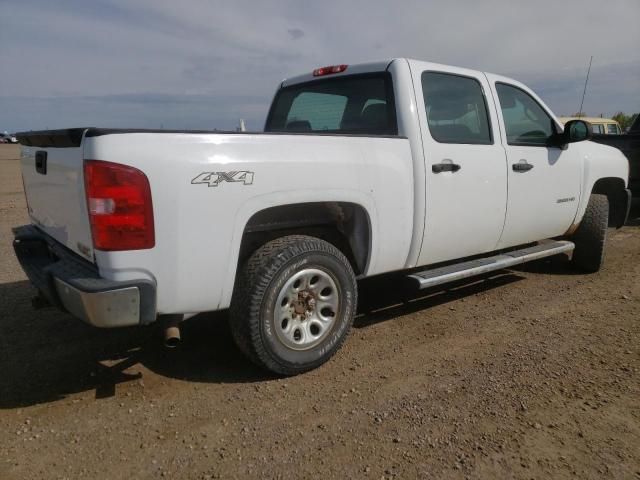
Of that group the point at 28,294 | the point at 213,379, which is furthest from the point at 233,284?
the point at 28,294

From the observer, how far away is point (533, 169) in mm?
4305

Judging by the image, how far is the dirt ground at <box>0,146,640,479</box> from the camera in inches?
91.7

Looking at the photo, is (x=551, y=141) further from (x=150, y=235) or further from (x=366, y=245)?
(x=150, y=235)

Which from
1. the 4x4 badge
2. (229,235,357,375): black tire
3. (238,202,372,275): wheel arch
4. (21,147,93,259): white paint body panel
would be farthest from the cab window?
(21,147,93,259): white paint body panel

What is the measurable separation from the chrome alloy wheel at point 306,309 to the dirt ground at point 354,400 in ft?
0.82

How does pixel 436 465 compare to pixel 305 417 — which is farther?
pixel 305 417

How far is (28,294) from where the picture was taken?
4680 millimetres

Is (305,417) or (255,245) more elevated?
(255,245)

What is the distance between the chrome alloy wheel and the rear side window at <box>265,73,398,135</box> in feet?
3.96

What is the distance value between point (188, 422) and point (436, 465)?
1284mm

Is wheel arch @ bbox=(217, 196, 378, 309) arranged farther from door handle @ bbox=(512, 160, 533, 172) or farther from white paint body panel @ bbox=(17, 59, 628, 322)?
door handle @ bbox=(512, 160, 533, 172)

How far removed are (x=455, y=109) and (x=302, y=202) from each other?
5.60ft

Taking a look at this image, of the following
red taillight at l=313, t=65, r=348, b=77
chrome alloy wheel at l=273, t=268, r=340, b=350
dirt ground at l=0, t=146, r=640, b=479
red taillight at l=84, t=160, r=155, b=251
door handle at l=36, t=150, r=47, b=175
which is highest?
red taillight at l=313, t=65, r=348, b=77

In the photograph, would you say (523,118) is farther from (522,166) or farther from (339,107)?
(339,107)
